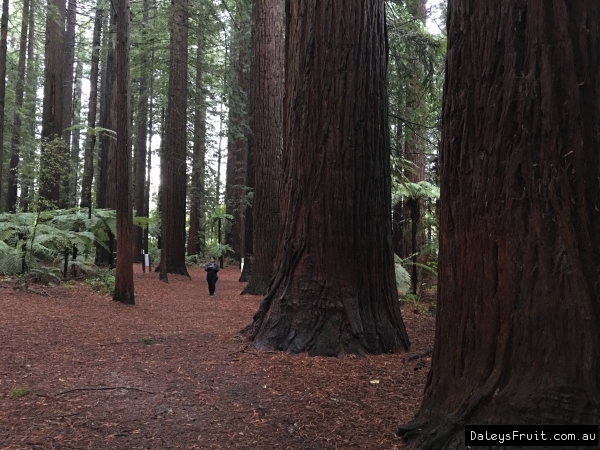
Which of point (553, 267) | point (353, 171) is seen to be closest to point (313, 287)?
point (353, 171)

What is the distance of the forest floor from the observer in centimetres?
319

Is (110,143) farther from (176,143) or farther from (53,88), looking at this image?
(53,88)

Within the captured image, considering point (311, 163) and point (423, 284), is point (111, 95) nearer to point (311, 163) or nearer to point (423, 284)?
point (423, 284)

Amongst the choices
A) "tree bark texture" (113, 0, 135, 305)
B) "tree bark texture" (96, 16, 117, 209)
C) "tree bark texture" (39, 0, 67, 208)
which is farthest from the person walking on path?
"tree bark texture" (96, 16, 117, 209)

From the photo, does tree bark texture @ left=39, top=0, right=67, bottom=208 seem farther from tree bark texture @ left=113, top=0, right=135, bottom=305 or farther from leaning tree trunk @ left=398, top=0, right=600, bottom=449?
leaning tree trunk @ left=398, top=0, right=600, bottom=449

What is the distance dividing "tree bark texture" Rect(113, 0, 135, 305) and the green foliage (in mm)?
5406

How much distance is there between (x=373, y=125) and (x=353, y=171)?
62cm

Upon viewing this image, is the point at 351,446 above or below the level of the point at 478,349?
below

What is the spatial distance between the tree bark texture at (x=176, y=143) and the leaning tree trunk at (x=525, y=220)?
44.4ft

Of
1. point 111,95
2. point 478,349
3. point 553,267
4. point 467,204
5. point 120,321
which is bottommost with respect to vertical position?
point 120,321

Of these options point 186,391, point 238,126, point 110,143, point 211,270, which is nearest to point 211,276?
point 211,270

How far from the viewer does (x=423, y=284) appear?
12.2 m

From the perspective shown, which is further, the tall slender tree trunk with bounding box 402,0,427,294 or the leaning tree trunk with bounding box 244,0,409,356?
the tall slender tree trunk with bounding box 402,0,427,294

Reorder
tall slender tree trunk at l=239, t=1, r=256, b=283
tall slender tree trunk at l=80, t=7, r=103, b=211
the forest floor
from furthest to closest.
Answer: tall slender tree trunk at l=80, t=7, r=103, b=211
tall slender tree trunk at l=239, t=1, r=256, b=283
the forest floor
